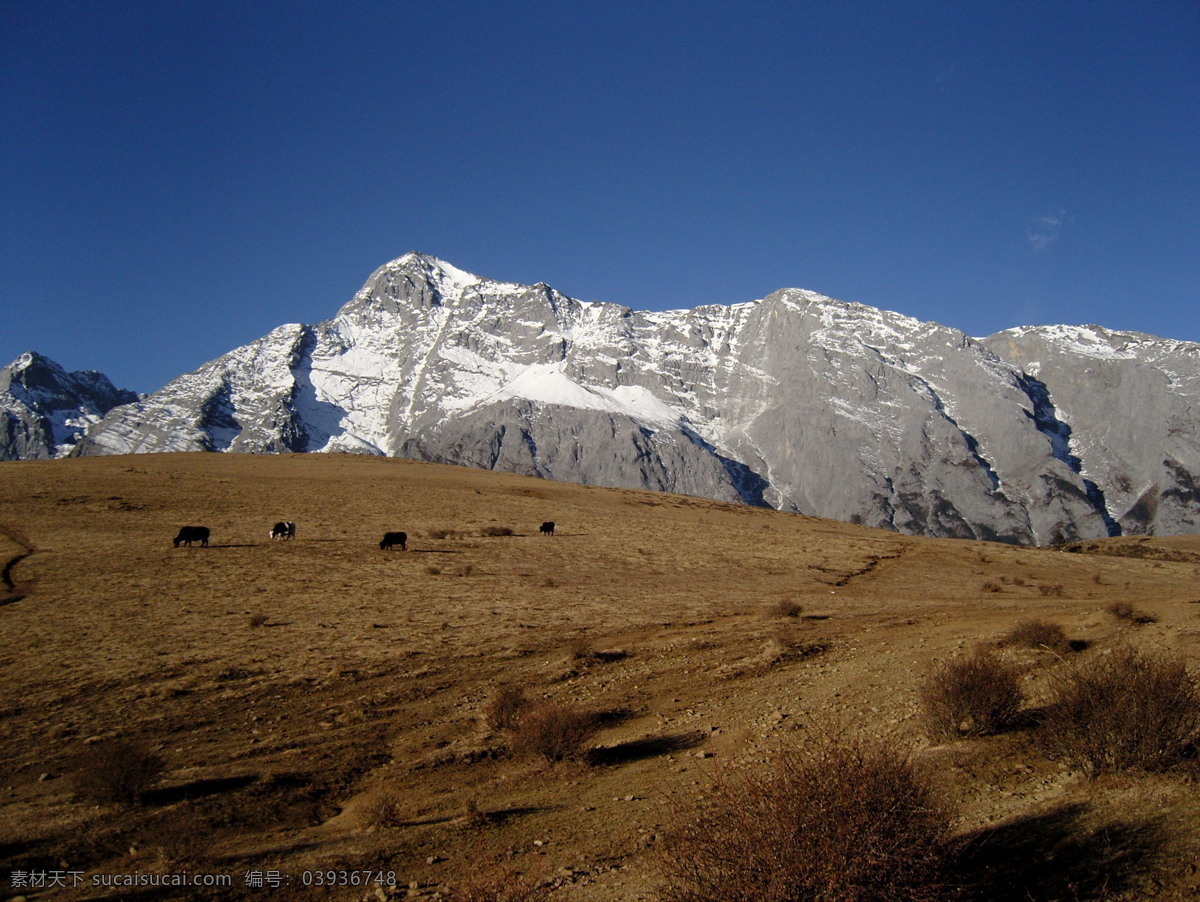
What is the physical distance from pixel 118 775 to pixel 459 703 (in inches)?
233

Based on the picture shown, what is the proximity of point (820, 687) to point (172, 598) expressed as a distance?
1909 cm

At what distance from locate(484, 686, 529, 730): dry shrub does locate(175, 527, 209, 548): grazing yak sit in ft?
75.4

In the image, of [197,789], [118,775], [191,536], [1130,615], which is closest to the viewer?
[118,775]

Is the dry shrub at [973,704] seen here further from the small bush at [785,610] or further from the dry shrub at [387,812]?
the small bush at [785,610]

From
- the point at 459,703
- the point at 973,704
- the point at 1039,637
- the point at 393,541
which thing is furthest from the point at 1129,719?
the point at 393,541

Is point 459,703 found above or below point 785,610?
below

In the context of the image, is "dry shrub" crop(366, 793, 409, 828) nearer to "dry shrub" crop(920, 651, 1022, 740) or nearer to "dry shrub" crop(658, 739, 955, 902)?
"dry shrub" crop(658, 739, 955, 902)

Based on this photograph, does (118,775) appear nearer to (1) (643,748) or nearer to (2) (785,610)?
(1) (643,748)

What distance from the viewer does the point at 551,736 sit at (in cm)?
1185

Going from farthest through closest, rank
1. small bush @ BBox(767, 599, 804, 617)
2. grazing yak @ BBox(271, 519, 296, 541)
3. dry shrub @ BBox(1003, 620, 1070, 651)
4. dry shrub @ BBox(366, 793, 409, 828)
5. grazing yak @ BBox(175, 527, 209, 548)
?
grazing yak @ BBox(271, 519, 296, 541), grazing yak @ BBox(175, 527, 209, 548), small bush @ BBox(767, 599, 804, 617), dry shrub @ BBox(1003, 620, 1070, 651), dry shrub @ BBox(366, 793, 409, 828)

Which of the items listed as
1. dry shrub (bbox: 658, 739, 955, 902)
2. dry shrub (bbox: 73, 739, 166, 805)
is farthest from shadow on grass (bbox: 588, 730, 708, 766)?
dry shrub (bbox: 73, 739, 166, 805)

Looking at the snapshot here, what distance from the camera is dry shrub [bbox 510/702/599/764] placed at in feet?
38.6

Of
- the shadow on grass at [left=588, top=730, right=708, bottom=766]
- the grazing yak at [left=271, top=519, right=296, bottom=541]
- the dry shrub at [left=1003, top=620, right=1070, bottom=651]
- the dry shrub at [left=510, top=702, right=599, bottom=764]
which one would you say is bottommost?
the shadow on grass at [left=588, top=730, right=708, bottom=766]

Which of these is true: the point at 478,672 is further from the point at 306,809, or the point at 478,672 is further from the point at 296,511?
the point at 296,511
